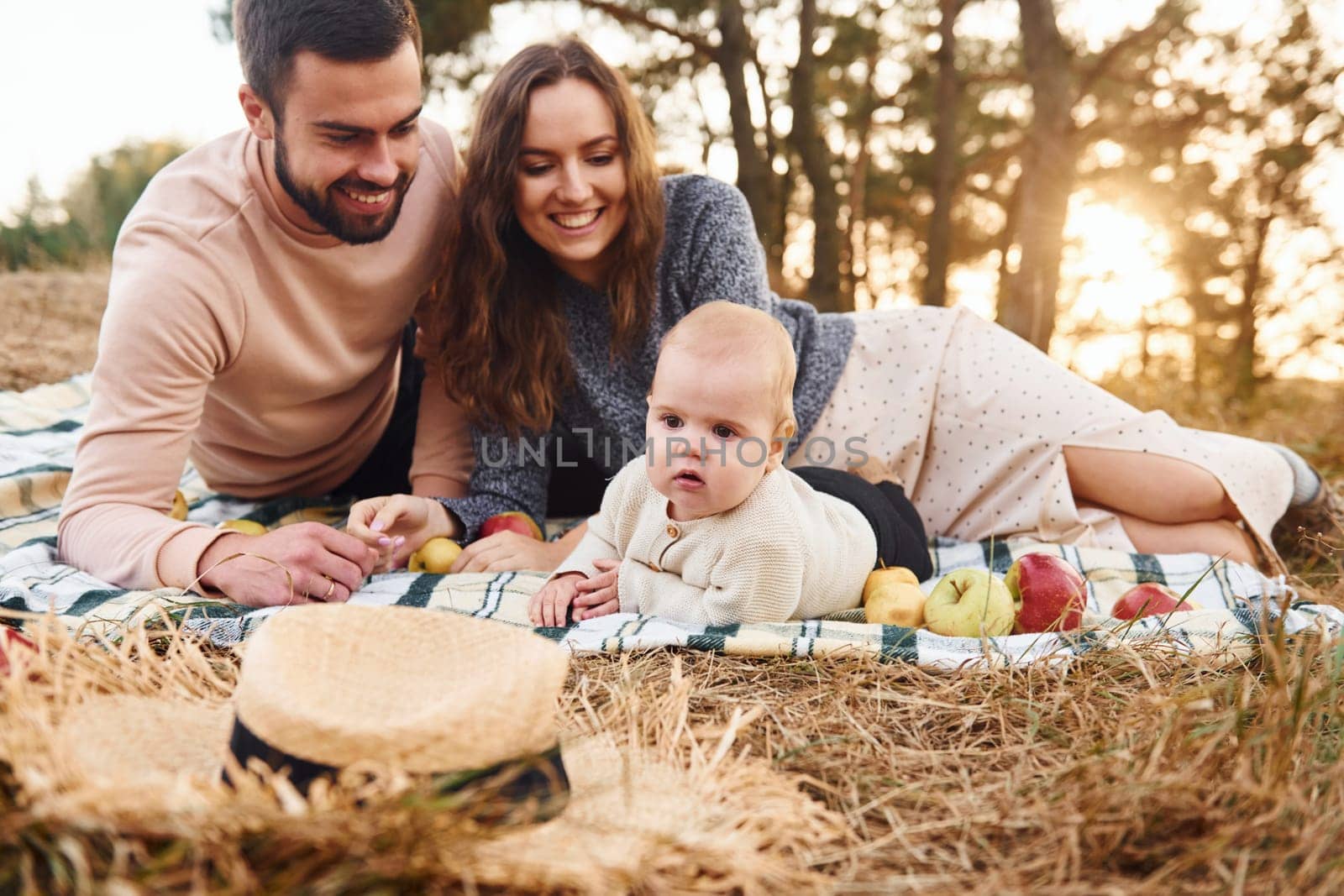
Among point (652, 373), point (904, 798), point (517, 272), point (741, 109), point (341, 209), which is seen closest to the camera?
point (904, 798)

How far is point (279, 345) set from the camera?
2891 millimetres

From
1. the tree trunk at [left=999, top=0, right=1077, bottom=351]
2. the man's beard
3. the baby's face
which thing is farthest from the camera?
the tree trunk at [left=999, top=0, right=1077, bottom=351]

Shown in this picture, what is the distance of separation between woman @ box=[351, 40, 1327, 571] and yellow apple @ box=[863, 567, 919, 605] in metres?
0.62

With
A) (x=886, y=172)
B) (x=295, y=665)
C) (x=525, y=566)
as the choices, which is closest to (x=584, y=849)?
(x=295, y=665)

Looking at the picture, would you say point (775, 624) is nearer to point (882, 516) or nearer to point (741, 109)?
point (882, 516)

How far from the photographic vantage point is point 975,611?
2311 millimetres

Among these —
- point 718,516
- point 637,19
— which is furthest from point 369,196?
point 637,19

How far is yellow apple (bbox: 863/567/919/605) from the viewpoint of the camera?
2.50 meters

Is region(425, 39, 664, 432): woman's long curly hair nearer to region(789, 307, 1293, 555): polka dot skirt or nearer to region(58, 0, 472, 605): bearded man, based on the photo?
region(58, 0, 472, 605): bearded man

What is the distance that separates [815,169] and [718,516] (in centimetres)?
760

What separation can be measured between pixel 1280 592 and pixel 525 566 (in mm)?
2115

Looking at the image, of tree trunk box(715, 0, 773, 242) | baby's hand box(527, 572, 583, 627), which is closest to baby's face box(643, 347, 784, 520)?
baby's hand box(527, 572, 583, 627)

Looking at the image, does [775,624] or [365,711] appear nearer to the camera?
[365,711]

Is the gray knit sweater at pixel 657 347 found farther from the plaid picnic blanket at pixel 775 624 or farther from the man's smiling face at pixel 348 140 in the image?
the man's smiling face at pixel 348 140
